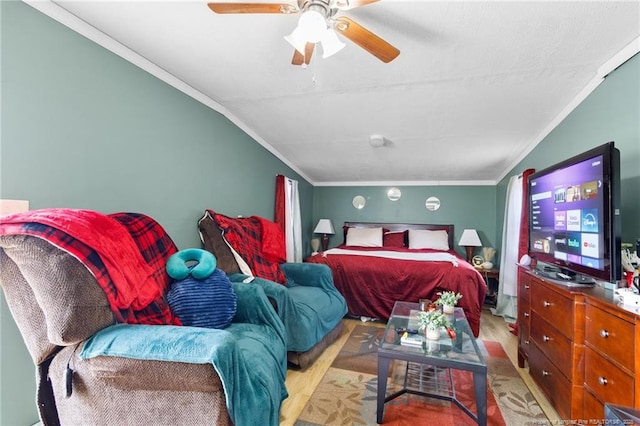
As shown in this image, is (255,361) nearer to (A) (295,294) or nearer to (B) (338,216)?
(A) (295,294)

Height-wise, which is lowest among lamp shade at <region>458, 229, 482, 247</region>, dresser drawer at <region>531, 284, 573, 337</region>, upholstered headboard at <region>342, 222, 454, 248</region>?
dresser drawer at <region>531, 284, 573, 337</region>

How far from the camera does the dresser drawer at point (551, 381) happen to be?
1.55 meters

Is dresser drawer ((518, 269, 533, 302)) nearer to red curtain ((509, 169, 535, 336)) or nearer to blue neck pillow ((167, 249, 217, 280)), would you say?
red curtain ((509, 169, 535, 336))

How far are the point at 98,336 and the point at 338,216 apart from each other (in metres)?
4.50

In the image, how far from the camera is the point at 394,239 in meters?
4.85

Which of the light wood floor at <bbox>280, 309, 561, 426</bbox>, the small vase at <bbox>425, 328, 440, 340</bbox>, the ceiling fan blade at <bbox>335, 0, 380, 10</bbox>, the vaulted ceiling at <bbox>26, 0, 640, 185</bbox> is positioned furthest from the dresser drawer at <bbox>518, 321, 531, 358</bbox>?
the ceiling fan blade at <bbox>335, 0, 380, 10</bbox>

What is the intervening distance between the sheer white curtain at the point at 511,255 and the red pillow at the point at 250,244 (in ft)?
8.68

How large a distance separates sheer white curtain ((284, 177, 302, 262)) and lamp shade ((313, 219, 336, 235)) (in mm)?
1019

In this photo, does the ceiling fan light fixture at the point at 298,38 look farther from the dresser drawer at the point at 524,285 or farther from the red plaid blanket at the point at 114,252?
the dresser drawer at the point at 524,285

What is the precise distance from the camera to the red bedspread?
2.92m

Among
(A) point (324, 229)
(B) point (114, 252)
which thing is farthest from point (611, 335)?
(A) point (324, 229)

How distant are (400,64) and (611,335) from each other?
6.02ft


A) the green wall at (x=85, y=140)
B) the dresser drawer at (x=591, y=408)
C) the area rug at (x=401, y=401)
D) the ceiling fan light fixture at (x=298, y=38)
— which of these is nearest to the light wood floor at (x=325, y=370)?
the area rug at (x=401, y=401)

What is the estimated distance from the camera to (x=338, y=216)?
538 cm
